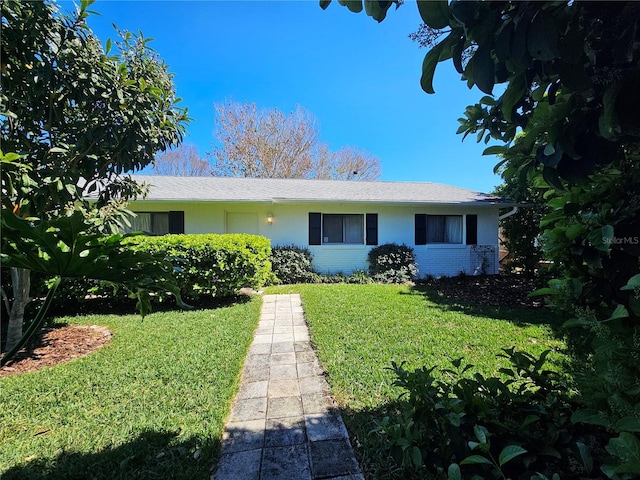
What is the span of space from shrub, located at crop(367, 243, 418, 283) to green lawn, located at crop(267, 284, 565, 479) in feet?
8.27

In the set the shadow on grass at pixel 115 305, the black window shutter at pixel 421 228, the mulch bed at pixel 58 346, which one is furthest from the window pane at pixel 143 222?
the black window shutter at pixel 421 228

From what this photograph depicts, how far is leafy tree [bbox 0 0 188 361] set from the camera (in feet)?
10.7

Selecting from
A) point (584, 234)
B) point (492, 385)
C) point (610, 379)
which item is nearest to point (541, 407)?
point (492, 385)

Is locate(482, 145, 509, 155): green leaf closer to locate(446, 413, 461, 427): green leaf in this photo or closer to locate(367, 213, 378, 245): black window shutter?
locate(446, 413, 461, 427): green leaf

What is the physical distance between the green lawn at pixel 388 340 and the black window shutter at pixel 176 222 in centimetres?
548

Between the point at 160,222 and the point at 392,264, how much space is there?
840 cm

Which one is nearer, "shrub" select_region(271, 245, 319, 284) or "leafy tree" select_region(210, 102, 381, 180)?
"shrub" select_region(271, 245, 319, 284)

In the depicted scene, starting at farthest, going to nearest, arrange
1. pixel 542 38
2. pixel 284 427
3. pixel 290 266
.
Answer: pixel 290 266 < pixel 284 427 < pixel 542 38

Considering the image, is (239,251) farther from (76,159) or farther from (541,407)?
(541,407)

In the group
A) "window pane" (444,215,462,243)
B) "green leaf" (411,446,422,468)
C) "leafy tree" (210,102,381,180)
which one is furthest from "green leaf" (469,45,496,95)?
"leafy tree" (210,102,381,180)

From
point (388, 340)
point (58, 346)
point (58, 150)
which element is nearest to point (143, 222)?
point (58, 346)

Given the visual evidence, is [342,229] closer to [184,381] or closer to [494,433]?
[184,381]

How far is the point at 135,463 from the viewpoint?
2117 mm

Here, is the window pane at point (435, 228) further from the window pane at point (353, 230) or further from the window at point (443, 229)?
the window pane at point (353, 230)
